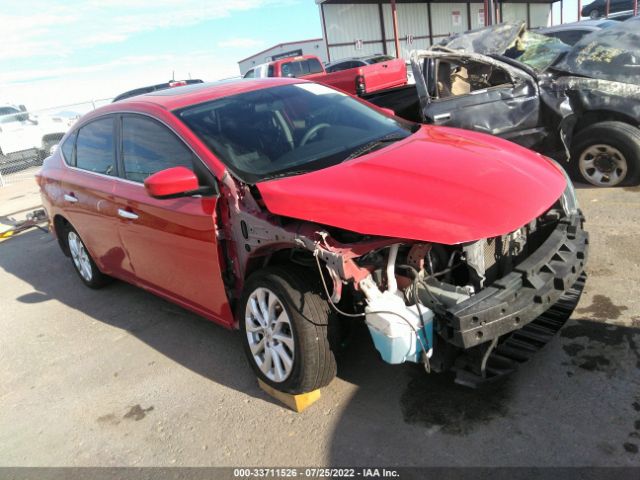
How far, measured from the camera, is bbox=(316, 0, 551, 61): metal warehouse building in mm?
25516

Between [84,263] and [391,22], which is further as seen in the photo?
[391,22]

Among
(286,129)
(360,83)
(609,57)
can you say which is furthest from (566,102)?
(360,83)

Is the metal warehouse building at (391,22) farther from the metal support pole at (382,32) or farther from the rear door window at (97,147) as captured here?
the rear door window at (97,147)

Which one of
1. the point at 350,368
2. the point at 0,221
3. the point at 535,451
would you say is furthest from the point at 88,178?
the point at 0,221

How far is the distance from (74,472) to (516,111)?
5.18m

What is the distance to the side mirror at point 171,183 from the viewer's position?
2.83 meters

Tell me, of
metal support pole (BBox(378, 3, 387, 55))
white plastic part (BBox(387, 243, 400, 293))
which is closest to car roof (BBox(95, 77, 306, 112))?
white plastic part (BBox(387, 243, 400, 293))

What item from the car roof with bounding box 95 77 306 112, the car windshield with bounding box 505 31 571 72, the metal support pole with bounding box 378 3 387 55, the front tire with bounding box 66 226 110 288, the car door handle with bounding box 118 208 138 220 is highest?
the metal support pole with bounding box 378 3 387 55

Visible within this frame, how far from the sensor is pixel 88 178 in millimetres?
4254

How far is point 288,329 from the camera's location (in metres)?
2.76

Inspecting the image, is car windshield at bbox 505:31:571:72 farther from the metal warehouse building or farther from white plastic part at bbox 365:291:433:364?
the metal warehouse building

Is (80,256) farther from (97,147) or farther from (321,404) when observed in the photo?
(321,404)

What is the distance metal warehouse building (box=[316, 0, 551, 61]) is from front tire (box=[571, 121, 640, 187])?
59.6 feet

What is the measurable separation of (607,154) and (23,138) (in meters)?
15.6
